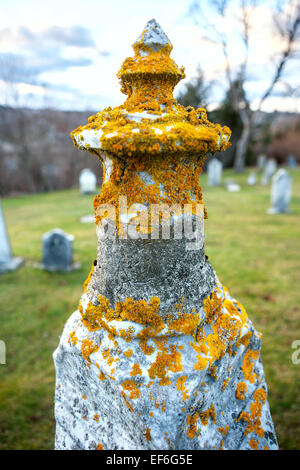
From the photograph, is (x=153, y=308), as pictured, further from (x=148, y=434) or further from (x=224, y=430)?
(x=224, y=430)

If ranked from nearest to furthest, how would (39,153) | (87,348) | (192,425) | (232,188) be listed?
(192,425) → (87,348) → (232,188) → (39,153)

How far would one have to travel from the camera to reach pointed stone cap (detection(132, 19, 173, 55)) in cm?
169

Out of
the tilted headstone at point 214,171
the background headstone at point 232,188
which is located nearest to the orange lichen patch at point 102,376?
the background headstone at point 232,188

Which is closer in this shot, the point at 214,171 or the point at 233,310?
the point at 233,310

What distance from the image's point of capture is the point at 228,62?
2155cm

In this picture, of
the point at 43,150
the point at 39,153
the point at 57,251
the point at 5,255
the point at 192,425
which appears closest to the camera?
the point at 192,425

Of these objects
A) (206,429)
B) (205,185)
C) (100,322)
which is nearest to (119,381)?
(100,322)

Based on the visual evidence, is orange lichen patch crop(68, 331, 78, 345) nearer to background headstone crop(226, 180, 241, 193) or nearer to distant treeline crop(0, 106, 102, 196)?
background headstone crop(226, 180, 241, 193)

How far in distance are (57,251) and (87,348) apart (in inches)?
226

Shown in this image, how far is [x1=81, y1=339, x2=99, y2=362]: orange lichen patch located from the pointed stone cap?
6.02 feet

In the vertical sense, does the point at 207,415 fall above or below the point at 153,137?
below

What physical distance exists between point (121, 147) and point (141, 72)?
0.53m

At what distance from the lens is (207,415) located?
5.97 ft

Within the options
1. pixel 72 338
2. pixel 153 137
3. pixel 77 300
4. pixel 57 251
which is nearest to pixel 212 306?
pixel 72 338
